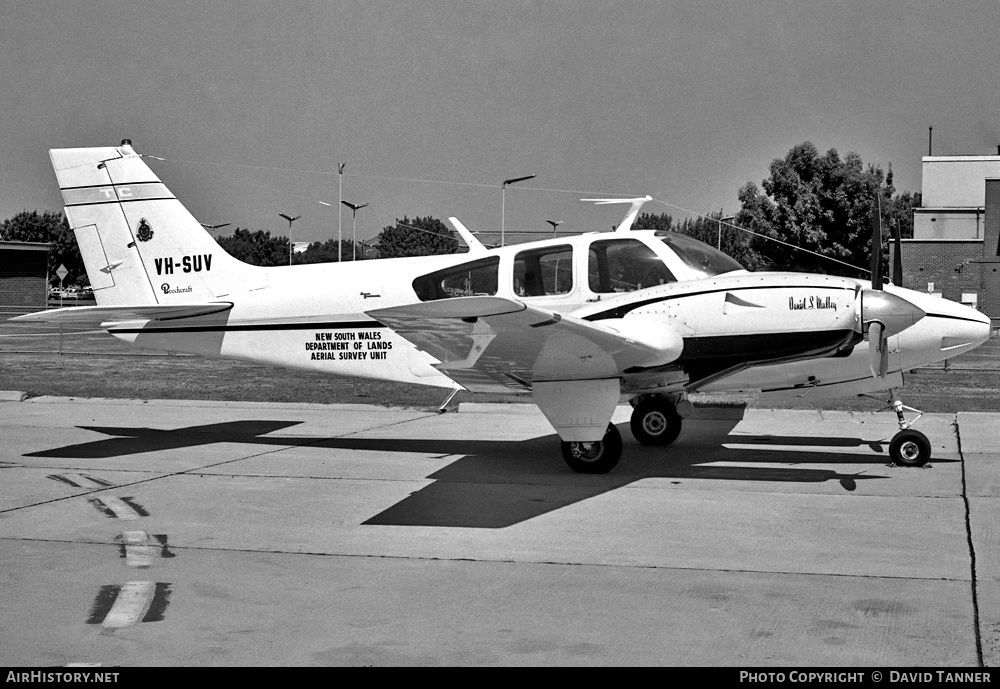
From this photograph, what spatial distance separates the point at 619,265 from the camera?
10602 millimetres

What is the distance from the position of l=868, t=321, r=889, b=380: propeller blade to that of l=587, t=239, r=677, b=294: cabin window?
2.22 m

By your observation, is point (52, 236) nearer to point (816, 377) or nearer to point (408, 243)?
point (408, 243)

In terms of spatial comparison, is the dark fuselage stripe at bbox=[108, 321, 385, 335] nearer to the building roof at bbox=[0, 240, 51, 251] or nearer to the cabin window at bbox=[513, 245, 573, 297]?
the cabin window at bbox=[513, 245, 573, 297]

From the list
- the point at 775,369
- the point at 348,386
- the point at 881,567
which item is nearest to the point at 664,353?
the point at 775,369

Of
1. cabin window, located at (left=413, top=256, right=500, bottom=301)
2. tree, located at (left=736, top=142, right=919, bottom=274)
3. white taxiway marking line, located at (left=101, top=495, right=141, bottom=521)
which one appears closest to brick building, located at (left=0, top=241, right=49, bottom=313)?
tree, located at (left=736, top=142, right=919, bottom=274)

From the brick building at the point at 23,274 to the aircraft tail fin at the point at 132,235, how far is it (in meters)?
52.4

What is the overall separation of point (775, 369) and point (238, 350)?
6.31 metres

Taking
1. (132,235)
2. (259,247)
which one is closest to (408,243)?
(259,247)

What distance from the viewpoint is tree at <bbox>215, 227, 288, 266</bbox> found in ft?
333

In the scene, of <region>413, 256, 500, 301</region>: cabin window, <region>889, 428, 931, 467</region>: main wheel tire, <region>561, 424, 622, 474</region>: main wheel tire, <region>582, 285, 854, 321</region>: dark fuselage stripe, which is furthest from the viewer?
<region>413, 256, 500, 301</region>: cabin window

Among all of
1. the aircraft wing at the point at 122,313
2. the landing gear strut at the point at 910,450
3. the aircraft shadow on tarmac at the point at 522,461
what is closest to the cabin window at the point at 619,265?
the aircraft shadow on tarmac at the point at 522,461

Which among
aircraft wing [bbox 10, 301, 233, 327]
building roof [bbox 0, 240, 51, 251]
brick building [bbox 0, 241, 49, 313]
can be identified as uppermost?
building roof [bbox 0, 240, 51, 251]

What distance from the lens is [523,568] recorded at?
6.52 meters

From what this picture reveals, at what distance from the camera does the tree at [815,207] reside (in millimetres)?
48250
